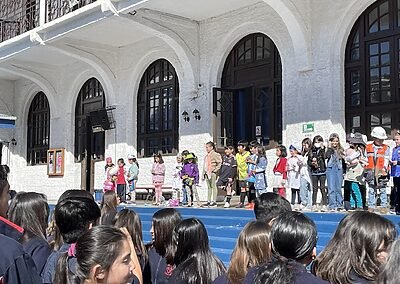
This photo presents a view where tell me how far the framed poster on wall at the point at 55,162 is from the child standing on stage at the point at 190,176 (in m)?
7.45

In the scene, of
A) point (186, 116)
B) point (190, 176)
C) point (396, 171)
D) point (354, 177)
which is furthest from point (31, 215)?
point (186, 116)

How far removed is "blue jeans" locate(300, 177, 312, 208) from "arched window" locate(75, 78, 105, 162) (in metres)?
8.92

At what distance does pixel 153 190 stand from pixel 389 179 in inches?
296

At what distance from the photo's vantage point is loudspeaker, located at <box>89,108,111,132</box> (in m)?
17.5

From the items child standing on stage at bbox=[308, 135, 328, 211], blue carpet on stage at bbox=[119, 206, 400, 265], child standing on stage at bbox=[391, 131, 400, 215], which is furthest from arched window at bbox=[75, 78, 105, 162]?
child standing on stage at bbox=[391, 131, 400, 215]

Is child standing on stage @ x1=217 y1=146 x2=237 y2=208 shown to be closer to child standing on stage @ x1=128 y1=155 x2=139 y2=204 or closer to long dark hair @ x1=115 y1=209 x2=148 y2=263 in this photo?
child standing on stage @ x1=128 y1=155 x2=139 y2=204

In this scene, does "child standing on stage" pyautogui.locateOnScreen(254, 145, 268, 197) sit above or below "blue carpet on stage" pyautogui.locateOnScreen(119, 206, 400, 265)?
above

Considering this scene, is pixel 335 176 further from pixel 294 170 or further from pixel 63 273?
pixel 63 273

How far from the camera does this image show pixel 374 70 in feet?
38.5

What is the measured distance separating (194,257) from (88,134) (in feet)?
52.5

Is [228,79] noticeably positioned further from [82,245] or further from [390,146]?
[82,245]

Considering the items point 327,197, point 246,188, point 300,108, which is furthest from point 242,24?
point 327,197

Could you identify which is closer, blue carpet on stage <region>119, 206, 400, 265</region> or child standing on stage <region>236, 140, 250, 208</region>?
blue carpet on stage <region>119, 206, 400, 265</region>

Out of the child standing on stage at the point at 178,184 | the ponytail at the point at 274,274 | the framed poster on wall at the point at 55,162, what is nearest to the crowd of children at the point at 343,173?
the child standing on stage at the point at 178,184
